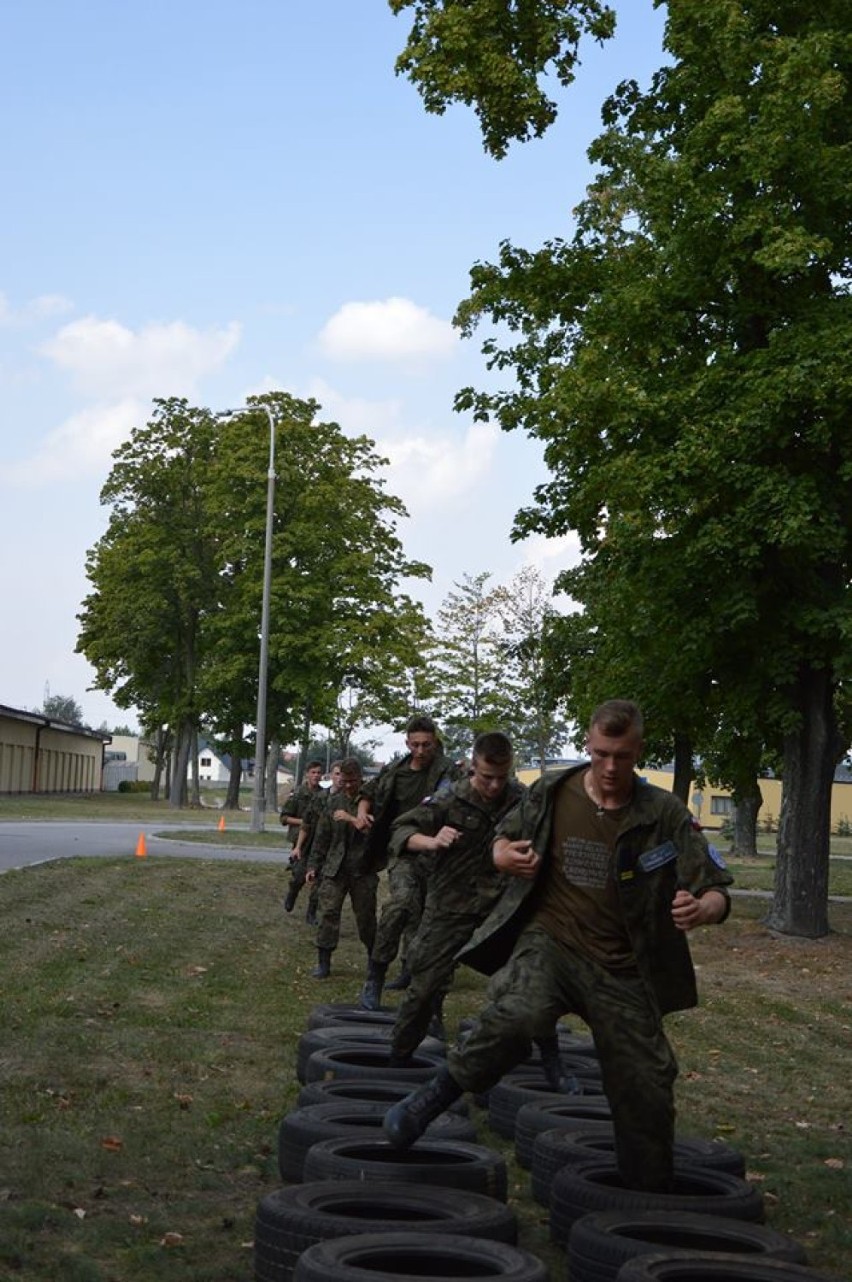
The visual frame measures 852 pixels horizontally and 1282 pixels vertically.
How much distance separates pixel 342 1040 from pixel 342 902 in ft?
16.7

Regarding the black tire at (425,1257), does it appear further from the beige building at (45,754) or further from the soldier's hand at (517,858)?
the beige building at (45,754)

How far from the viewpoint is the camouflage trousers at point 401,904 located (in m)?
13.2

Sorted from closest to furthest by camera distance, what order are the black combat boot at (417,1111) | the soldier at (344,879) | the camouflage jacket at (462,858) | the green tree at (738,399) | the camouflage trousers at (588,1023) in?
the camouflage trousers at (588,1023), the black combat boot at (417,1111), the camouflage jacket at (462,858), the soldier at (344,879), the green tree at (738,399)

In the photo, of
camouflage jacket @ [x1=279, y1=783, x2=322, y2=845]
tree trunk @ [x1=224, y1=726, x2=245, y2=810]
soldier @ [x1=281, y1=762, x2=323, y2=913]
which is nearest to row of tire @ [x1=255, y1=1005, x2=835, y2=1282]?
soldier @ [x1=281, y1=762, x2=323, y2=913]

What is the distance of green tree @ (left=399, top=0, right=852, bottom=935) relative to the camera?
20.3m

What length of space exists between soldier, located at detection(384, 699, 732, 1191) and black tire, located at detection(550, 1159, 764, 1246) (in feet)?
0.48

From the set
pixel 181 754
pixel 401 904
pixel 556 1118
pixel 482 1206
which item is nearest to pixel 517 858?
pixel 482 1206

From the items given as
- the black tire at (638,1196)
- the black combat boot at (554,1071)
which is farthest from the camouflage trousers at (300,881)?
the black tire at (638,1196)

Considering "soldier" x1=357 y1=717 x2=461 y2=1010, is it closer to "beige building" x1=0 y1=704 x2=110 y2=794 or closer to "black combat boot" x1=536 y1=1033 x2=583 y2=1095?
"black combat boot" x1=536 y1=1033 x2=583 y2=1095

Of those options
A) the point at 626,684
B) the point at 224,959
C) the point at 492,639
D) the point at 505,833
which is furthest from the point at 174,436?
the point at 505,833

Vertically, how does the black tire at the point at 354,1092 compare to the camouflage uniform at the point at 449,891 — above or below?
below

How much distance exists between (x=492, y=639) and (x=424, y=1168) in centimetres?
6731

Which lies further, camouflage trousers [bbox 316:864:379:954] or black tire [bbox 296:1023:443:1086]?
camouflage trousers [bbox 316:864:379:954]

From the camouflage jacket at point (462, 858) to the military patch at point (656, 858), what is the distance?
3.33 metres
